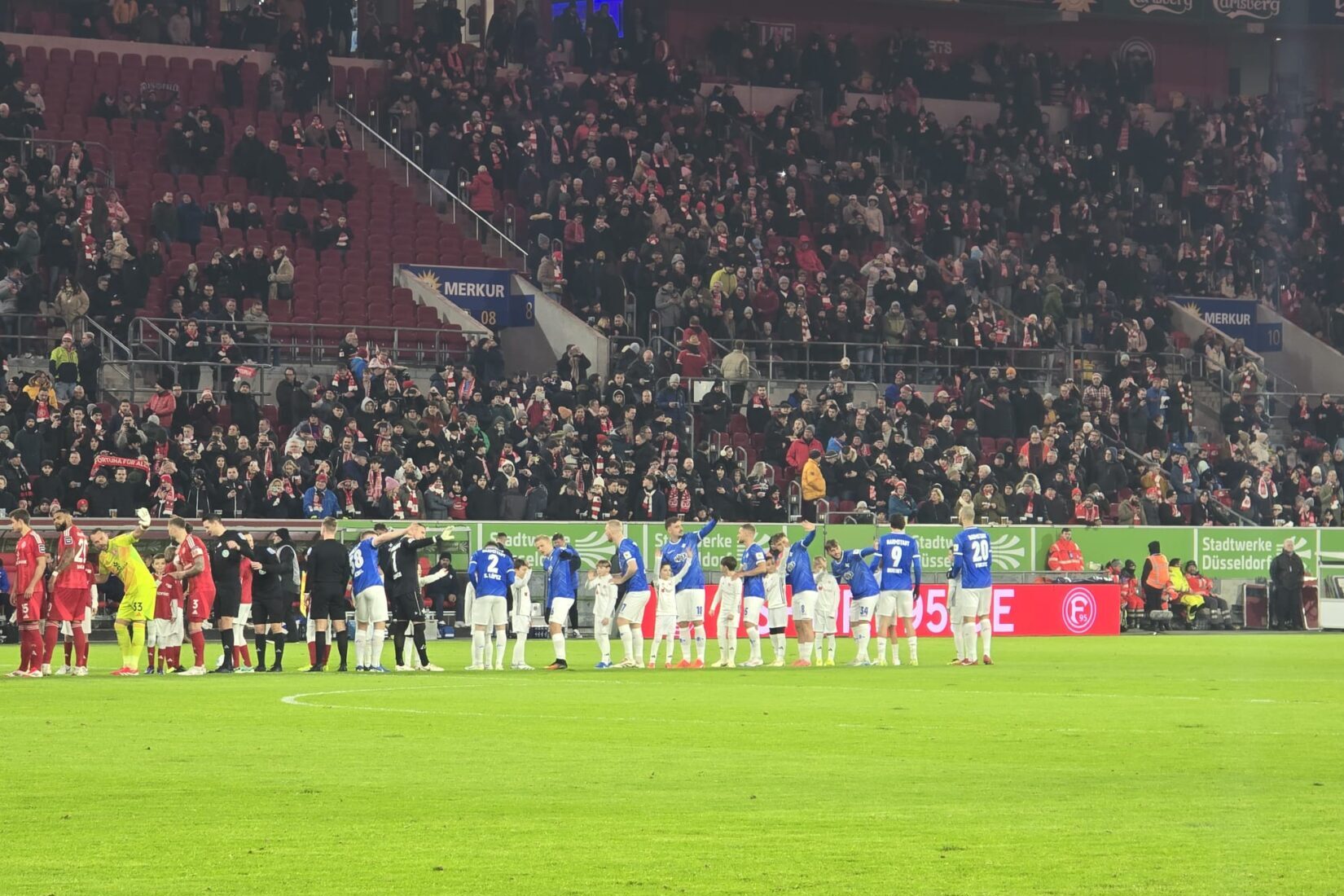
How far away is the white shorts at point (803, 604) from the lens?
30922 millimetres

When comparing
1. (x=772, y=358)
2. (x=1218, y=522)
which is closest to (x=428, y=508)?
(x=772, y=358)

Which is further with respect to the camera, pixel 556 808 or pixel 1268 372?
pixel 1268 372

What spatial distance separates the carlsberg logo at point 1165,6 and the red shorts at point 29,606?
4103 cm

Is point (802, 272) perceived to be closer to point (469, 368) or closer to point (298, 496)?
point (469, 368)

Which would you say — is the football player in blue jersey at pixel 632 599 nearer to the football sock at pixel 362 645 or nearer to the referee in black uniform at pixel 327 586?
the football sock at pixel 362 645

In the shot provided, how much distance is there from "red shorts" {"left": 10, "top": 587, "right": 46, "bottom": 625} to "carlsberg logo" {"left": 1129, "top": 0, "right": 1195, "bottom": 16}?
41.0 metres

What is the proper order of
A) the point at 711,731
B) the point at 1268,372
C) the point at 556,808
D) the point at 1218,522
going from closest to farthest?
the point at 556,808 < the point at 711,731 < the point at 1218,522 < the point at 1268,372

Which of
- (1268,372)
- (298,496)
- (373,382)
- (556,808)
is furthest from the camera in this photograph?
(1268,372)

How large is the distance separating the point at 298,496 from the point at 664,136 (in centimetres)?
1846

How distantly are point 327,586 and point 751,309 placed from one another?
21958mm

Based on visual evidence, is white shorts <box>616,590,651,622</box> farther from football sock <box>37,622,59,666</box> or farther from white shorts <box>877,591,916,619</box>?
football sock <box>37,622,59,666</box>

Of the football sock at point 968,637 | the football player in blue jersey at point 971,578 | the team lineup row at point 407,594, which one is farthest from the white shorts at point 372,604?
the football sock at point 968,637

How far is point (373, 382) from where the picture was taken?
137ft

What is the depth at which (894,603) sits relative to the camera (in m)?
30.5
